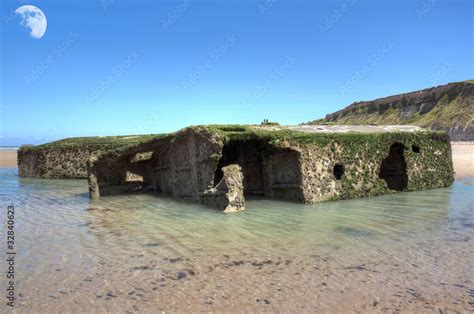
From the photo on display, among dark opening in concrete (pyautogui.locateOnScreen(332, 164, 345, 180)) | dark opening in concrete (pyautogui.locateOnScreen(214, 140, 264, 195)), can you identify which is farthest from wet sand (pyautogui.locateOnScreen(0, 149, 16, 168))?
dark opening in concrete (pyautogui.locateOnScreen(332, 164, 345, 180))

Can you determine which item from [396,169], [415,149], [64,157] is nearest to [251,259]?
[396,169]

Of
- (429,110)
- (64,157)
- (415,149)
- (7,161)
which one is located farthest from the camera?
(429,110)

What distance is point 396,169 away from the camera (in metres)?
17.0

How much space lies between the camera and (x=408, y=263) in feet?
21.5

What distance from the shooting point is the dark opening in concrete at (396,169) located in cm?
1616

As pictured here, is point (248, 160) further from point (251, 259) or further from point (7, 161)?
point (7, 161)

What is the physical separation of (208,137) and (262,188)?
407cm

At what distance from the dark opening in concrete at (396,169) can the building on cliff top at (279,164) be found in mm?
40

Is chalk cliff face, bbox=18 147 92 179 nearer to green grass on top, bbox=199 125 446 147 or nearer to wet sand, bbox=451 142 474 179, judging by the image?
green grass on top, bbox=199 125 446 147

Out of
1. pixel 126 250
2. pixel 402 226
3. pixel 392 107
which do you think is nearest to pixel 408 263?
pixel 402 226

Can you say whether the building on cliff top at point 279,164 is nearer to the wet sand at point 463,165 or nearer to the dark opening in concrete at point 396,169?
the dark opening in concrete at point 396,169

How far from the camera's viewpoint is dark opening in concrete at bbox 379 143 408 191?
1616cm

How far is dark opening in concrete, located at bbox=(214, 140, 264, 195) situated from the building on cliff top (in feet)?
0.13

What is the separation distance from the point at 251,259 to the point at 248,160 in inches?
367
